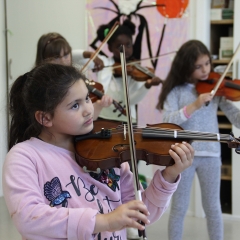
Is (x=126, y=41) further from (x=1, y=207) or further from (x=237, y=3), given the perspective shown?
(x=1, y=207)

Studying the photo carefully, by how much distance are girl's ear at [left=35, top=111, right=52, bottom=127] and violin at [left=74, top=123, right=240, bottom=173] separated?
84 millimetres

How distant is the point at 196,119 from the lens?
6.64ft

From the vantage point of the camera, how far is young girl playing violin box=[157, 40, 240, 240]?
77.6 inches

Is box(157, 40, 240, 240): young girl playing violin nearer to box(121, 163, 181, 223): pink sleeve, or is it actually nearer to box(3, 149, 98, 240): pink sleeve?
box(121, 163, 181, 223): pink sleeve

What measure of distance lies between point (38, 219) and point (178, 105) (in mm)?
1282

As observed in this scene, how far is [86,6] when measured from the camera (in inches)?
118

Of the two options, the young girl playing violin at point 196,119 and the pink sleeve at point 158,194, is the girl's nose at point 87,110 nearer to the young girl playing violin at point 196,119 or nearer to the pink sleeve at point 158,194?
the pink sleeve at point 158,194

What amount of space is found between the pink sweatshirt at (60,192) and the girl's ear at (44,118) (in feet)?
0.14

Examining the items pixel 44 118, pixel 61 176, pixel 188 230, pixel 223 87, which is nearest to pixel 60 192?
pixel 61 176

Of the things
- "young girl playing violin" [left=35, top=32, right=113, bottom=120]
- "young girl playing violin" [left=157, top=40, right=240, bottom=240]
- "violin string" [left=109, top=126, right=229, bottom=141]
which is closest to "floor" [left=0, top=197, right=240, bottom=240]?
"young girl playing violin" [left=157, top=40, right=240, bottom=240]

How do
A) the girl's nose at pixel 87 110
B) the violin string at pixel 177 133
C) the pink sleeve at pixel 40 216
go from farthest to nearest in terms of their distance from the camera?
the violin string at pixel 177 133 → the girl's nose at pixel 87 110 → the pink sleeve at pixel 40 216

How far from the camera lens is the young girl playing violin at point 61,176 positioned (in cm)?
89

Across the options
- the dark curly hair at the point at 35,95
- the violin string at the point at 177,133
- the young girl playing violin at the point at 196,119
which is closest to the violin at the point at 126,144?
the violin string at the point at 177,133

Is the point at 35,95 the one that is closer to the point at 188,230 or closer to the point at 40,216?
the point at 40,216
